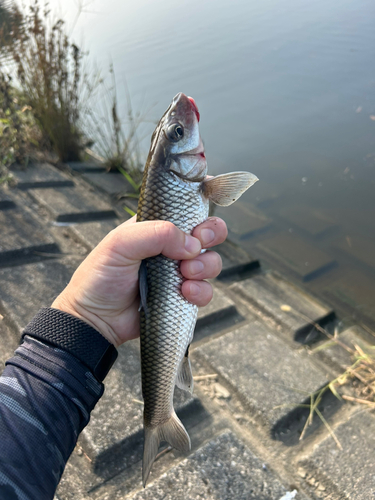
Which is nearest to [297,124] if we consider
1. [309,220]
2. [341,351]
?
[309,220]

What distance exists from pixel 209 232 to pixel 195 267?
19 cm

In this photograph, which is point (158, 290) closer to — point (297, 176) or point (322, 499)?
point (322, 499)

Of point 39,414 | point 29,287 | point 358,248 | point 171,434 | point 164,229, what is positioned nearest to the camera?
point 39,414

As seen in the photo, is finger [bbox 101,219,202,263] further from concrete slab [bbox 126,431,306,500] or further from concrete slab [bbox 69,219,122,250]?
concrete slab [bbox 69,219,122,250]

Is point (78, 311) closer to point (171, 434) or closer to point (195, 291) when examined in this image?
point (195, 291)

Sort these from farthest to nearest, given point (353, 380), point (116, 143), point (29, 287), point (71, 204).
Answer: point (116, 143) < point (71, 204) < point (29, 287) < point (353, 380)

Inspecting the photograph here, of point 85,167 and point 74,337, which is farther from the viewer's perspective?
point 85,167

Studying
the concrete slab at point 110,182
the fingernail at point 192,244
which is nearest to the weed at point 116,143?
the concrete slab at point 110,182

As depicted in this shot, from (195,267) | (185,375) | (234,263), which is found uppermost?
(195,267)

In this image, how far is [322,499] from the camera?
2.04 m

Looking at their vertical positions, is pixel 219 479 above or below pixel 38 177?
below

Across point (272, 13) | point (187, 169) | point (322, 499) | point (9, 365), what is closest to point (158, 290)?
point (187, 169)

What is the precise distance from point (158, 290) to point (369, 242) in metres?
4.31

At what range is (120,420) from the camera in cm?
223
